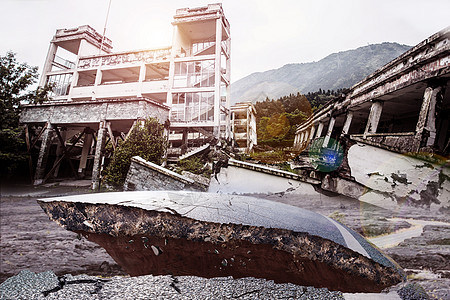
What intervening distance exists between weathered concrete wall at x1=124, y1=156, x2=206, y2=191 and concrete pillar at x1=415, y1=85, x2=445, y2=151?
3.50 metres

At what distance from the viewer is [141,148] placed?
3.93 m

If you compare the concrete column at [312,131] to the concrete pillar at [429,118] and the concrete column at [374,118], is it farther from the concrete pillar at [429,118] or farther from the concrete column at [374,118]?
the concrete pillar at [429,118]

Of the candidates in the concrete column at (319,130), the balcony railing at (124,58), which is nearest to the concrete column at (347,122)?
the concrete column at (319,130)

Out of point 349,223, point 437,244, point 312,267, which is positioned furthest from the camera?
point 349,223

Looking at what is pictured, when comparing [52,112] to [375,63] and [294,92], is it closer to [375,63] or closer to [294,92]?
[294,92]

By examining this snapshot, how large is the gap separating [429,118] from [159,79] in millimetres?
13439

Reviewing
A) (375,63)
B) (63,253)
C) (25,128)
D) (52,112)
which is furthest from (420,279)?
(25,128)

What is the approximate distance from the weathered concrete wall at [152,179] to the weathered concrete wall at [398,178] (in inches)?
102

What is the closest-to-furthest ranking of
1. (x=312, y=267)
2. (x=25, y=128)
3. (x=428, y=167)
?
(x=312, y=267) → (x=428, y=167) → (x=25, y=128)

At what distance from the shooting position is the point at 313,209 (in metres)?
3.04

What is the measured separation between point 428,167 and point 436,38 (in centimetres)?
233

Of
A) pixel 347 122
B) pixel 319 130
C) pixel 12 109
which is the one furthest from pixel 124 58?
pixel 347 122

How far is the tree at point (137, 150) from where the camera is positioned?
12.2 ft

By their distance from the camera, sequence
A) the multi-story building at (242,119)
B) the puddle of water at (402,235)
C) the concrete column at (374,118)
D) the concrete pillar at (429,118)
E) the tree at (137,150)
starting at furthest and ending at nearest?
1. the multi-story building at (242,119)
2. the concrete column at (374,118)
3. the tree at (137,150)
4. the concrete pillar at (429,118)
5. the puddle of water at (402,235)
